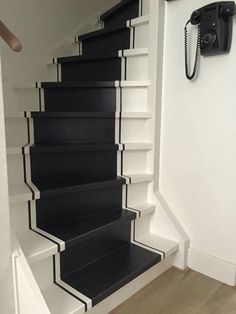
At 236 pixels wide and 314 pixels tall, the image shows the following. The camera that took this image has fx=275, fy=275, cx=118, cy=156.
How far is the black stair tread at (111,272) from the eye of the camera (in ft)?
3.50

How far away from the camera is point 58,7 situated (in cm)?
202

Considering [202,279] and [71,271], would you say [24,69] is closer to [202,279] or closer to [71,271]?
[71,271]

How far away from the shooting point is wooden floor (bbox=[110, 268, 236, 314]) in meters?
1.15

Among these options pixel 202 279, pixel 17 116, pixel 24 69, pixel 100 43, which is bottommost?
pixel 202 279

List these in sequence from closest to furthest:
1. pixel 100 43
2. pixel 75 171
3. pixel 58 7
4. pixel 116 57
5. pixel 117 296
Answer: pixel 117 296
pixel 75 171
pixel 116 57
pixel 100 43
pixel 58 7

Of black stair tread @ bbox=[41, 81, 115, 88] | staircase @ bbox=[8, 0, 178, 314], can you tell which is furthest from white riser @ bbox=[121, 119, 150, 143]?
black stair tread @ bbox=[41, 81, 115, 88]

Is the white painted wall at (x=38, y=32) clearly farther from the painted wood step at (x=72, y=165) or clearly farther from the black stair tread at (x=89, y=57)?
the painted wood step at (x=72, y=165)

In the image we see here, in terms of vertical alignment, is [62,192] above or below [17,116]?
below

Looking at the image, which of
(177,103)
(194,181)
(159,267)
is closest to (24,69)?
(177,103)

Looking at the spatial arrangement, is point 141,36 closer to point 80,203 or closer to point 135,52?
point 135,52

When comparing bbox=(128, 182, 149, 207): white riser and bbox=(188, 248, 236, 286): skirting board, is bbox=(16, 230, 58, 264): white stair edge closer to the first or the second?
bbox=(128, 182, 149, 207): white riser

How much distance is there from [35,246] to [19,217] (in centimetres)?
16

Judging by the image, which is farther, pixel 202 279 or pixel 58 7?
pixel 58 7

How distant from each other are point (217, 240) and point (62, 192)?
81 cm
